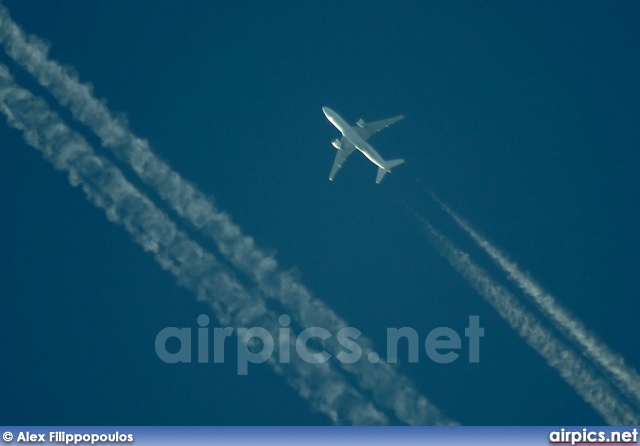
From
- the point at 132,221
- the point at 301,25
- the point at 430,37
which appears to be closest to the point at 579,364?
the point at 132,221

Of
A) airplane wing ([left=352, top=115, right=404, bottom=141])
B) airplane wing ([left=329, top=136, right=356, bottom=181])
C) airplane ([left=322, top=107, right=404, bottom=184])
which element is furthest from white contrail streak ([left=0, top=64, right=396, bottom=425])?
airplane wing ([left=352, top=115, right=404, bottom=141])

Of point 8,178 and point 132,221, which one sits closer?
point 132,221

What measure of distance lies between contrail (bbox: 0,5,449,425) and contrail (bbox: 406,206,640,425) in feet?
39.7

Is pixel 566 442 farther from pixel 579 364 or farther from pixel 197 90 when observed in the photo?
pixel 197 90

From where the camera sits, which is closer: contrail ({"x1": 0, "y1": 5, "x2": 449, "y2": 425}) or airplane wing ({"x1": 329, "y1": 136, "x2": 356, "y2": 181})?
contrail ({"x1": 0, "y1": 5, "x2": 449, "y2": 425})

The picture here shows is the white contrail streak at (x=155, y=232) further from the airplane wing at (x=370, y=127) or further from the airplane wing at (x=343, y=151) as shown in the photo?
the airplane wing at (x=370, y=127)

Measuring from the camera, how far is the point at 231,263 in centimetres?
7875

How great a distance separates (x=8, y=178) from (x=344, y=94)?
60311 mm

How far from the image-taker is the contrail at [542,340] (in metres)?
76.7

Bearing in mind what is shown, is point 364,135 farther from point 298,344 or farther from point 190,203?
point 298,344

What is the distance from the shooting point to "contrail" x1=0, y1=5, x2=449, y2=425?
258 feet

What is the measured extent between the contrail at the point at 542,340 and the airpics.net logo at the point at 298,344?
26.8 feet

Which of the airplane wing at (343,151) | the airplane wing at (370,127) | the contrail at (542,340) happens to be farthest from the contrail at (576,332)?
the airplane wing at (343,151)

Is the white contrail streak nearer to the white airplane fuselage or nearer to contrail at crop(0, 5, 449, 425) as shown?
contrail at crop(0, 5, 449, 425)
